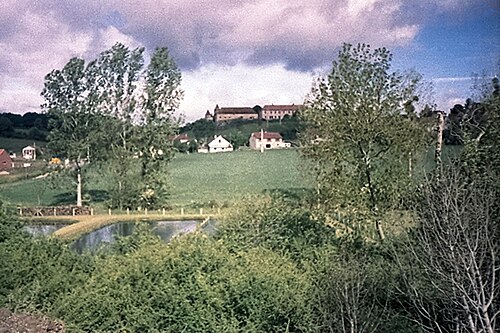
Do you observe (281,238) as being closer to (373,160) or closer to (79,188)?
(373,160)

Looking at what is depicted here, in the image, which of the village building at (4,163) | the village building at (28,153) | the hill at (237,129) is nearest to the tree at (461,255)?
the village building at (4,163)

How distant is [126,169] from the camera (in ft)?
111

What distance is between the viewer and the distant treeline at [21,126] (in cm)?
6409

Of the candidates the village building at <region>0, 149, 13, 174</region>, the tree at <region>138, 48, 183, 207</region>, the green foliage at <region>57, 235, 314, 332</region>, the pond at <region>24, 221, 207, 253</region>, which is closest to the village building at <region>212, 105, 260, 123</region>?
the village building at <region>0, 149, 13, 174</region>

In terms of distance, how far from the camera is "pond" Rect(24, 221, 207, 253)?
23803 millimetres

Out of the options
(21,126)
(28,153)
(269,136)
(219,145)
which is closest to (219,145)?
(219,145)

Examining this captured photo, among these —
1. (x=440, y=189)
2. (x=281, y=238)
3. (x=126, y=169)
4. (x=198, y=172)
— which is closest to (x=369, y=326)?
(x=440, y=189)

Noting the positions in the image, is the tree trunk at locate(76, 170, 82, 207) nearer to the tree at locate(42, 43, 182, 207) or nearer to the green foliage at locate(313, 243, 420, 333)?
the tree at locate(42, 43, 182, 207)

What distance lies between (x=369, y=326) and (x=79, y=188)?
28031 mm

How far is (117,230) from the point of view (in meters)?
27.2

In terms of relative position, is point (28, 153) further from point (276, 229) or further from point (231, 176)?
point (276, 229)

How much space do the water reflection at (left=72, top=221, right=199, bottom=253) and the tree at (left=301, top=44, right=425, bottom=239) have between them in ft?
32.1

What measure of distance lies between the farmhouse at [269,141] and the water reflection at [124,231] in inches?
1995

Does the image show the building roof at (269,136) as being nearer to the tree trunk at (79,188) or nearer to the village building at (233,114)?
the village building at (233,114)
